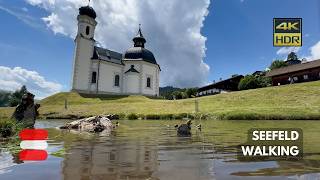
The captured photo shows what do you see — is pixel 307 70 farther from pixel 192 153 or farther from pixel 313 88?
pixel 192 153

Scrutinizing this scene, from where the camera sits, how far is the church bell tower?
92750 millimetres

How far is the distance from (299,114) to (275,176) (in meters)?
35.8

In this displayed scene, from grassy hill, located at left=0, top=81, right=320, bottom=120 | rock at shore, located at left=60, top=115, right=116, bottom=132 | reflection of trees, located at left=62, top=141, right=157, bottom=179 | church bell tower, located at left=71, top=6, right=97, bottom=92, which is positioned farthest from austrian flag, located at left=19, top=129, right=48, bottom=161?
church bell tower, located at left=71, top=6, right=97, bottom=92

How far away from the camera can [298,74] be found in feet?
292

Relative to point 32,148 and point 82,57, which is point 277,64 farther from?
point 32,148

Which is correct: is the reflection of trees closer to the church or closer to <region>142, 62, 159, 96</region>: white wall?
the church

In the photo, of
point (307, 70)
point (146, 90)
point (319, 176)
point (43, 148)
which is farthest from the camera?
point (146, 90)

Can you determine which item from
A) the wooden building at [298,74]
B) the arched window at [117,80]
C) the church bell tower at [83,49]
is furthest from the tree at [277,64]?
the church bell tower at [83,49]

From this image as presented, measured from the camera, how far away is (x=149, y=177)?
224 inches

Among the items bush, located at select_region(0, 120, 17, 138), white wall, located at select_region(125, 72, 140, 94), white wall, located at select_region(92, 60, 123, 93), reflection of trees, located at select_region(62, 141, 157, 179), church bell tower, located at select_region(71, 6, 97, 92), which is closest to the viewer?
reflection of trees, located at select_region(62, 141, 157, 179)

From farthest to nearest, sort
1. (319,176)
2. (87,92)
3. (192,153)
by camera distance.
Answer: (87,92) → (192,153) → (319,176)

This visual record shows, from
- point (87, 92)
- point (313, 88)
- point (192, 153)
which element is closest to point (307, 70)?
point (313, 88)

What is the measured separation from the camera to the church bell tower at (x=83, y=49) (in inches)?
3652

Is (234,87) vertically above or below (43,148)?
above
